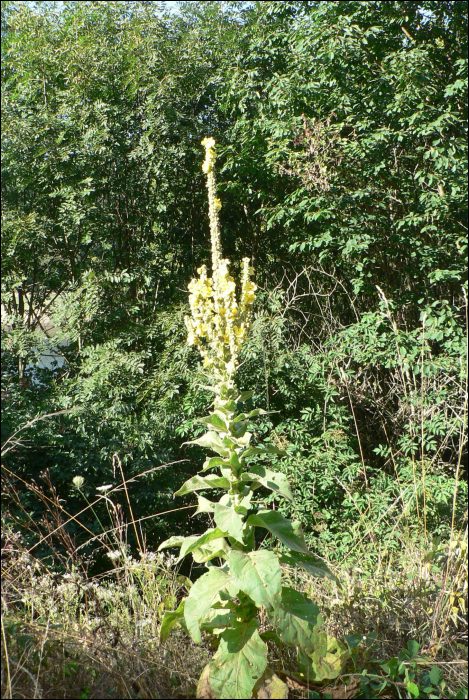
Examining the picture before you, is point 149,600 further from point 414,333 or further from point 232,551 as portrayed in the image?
point 414,333

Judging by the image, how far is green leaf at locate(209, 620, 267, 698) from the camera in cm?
175

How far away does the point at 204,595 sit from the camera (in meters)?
1.85

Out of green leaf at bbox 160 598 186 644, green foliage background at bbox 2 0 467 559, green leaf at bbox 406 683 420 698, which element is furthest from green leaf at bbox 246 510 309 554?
green foliage background at bbox 2 0 467 559

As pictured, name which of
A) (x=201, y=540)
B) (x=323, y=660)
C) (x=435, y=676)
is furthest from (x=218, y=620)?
(x=435, y=676)

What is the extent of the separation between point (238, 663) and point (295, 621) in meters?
0.23

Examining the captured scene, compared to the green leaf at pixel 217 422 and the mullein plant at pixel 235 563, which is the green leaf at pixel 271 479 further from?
the green leaf at pixel 217 422

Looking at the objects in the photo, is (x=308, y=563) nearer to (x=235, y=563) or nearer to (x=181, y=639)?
(x=235, y=563)

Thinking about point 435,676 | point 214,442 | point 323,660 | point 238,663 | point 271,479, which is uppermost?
point 214,442

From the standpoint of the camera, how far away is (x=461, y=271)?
16.4ft

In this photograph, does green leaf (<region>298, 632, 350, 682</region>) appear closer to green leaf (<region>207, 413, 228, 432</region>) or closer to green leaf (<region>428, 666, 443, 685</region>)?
green leaf (<region>428, 666, 443, 685</region>)

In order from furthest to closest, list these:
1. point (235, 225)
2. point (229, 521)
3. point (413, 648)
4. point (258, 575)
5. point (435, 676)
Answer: point (235, 225) < point (413, 648) < point (435, 676) < point (229, 521) < point (258, 575)

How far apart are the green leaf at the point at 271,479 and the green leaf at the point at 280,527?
82mm

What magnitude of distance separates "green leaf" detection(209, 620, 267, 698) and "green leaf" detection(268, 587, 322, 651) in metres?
0.10

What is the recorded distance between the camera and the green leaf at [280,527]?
1882mm
